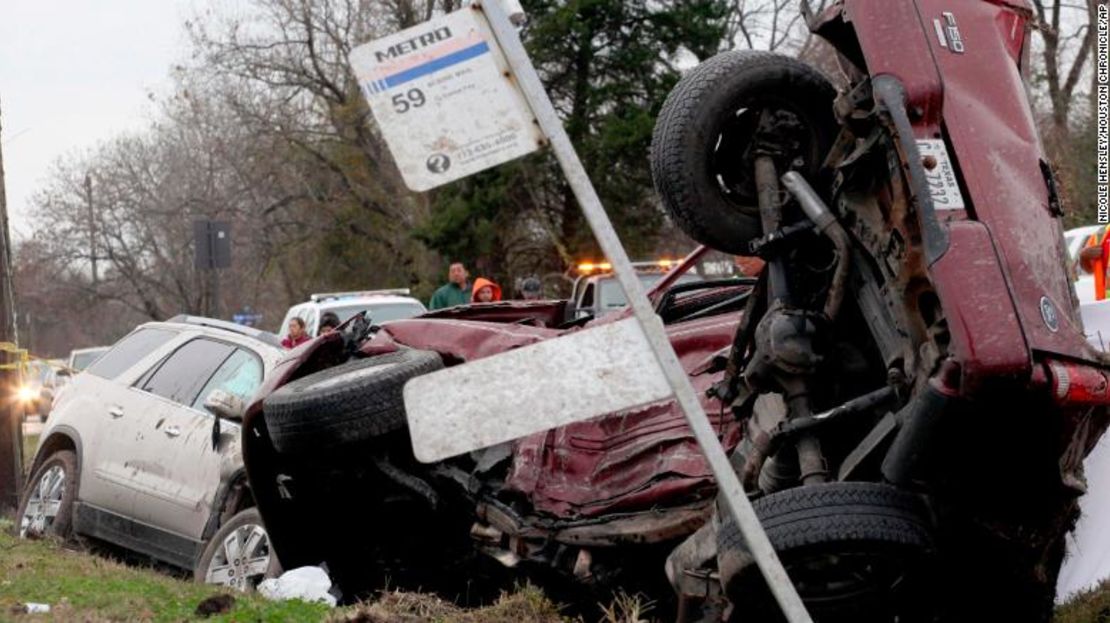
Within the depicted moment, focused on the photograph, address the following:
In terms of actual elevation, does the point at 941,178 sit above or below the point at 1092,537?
above

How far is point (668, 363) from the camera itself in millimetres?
3516

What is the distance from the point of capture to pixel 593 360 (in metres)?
3.52

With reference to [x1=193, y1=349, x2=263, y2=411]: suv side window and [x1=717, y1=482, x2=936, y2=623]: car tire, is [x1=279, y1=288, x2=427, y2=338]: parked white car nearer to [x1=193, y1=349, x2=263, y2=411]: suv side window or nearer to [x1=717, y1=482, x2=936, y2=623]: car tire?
[x1=193, y1=349, x2=263, y2=411]: suv side window

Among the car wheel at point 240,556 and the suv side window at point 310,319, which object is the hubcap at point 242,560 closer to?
the car wheel at point 240,556

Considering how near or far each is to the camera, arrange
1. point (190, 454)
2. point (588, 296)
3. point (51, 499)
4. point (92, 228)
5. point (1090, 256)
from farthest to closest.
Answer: point (92, 228) < point (588, 296) < point (51, 499) < point (1090, 256) < point (190, 454)

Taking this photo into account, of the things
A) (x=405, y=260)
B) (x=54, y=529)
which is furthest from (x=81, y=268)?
(x=54, y=529)

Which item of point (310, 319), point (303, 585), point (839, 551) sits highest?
point (839, 551)

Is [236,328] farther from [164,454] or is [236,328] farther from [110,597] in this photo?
[110,597]

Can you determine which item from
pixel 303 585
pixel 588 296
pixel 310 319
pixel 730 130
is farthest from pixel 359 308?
pixel 730 130

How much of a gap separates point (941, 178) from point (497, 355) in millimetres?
1447

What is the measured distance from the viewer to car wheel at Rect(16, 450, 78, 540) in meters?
9.40

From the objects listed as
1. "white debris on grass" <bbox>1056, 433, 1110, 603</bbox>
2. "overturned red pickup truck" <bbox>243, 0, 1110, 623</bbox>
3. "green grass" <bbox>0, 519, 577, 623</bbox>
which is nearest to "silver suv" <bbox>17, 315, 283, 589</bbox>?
"green grass" <bbox>0, 519, 577, 623</bbox>

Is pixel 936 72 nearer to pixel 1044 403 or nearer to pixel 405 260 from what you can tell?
pixel 1044 403

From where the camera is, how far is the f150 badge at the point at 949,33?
14.6 ft
